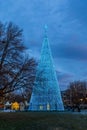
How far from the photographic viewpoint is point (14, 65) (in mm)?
46125

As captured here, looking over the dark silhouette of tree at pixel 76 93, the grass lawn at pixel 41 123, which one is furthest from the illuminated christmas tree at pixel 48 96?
the dark silhouette of tree at pixel 76 93

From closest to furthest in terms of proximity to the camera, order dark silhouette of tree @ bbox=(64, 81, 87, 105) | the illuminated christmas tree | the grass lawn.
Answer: the grass lawn, the illuminated christmas tree, dark silhouette of tree @ bbox=(64, 81, 87, 105)

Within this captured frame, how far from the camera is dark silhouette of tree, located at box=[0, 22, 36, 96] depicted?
151 feet

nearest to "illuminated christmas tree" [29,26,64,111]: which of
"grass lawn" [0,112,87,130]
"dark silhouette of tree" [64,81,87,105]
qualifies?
"grass lawn" [0,112,87,130]

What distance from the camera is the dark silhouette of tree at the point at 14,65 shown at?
45938 mm

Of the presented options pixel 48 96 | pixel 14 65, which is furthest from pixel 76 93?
pixel 14 65

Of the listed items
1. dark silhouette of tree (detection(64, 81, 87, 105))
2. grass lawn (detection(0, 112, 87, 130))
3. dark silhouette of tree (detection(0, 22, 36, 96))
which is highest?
dark silhouette of tree (detection(64, 81, 87, 105))

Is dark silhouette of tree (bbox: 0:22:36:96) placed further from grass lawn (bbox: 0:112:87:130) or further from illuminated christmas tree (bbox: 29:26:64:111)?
illuminated christmas tree (bbox: 29:26:64:111)

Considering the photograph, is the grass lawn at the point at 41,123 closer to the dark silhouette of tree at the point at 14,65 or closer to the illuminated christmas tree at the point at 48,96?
the dark silhouette of tree at the point at 14,65

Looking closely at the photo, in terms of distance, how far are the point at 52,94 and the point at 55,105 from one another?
302 centimetres

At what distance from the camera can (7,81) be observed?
45781mm

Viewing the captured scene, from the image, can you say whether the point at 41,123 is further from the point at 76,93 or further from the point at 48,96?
the point at 76,93

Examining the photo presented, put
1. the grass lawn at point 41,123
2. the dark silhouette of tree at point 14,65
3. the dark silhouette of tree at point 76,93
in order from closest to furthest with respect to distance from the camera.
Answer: the grass lawn at point 41,123, the dark silhouette of tree at point 14,65, the dark silhouette of tree at point 76,93

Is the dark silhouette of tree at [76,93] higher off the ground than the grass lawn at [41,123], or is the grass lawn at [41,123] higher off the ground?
the dark silhouette of tree at [76,93]
